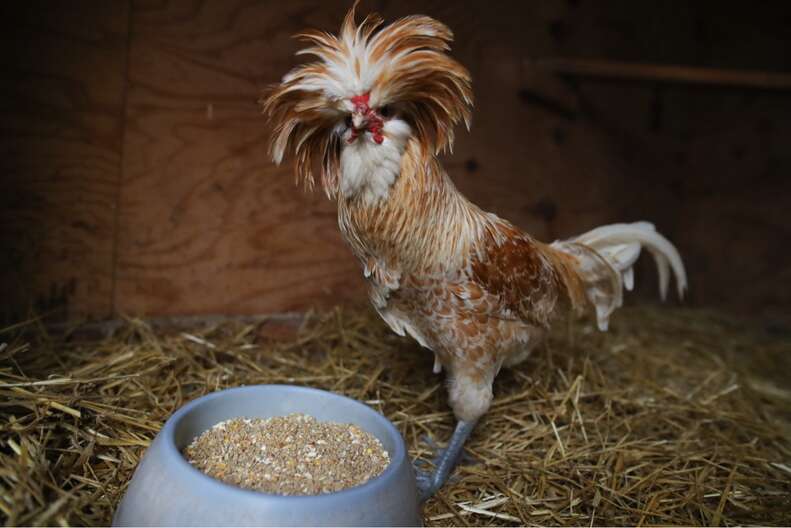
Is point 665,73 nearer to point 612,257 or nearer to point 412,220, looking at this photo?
point 612,257

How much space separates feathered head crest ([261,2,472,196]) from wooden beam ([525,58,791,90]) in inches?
60.8

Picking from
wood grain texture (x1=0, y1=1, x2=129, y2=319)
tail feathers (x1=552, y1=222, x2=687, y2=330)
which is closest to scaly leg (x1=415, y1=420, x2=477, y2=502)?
tail feathers (x1=552, y1=222, x2=687, y2=330)

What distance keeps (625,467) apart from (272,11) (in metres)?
2.27

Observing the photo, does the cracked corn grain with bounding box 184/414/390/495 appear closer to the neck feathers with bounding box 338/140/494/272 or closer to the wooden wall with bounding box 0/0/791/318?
the neck feathers with bounding box 338/140/494/272

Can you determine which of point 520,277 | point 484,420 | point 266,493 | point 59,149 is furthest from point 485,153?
point 266,493

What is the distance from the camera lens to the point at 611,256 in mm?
2488

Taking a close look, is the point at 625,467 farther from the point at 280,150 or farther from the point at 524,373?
the point at 280,150

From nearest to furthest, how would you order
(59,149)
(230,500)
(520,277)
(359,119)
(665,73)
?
(230,500)
(359,119)
(520,277)
(59,149)
(665,73)

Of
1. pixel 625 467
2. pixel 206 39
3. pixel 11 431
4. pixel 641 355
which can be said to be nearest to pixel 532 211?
pixel 641 355

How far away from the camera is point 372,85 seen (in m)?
1.71

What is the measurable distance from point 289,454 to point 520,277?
943 mm

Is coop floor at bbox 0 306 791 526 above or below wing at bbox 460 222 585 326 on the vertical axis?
below

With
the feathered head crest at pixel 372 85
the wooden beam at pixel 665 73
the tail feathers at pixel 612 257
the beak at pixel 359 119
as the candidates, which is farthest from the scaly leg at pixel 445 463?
the wooden beam at pixel 665 73

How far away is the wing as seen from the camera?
6.54 feet
